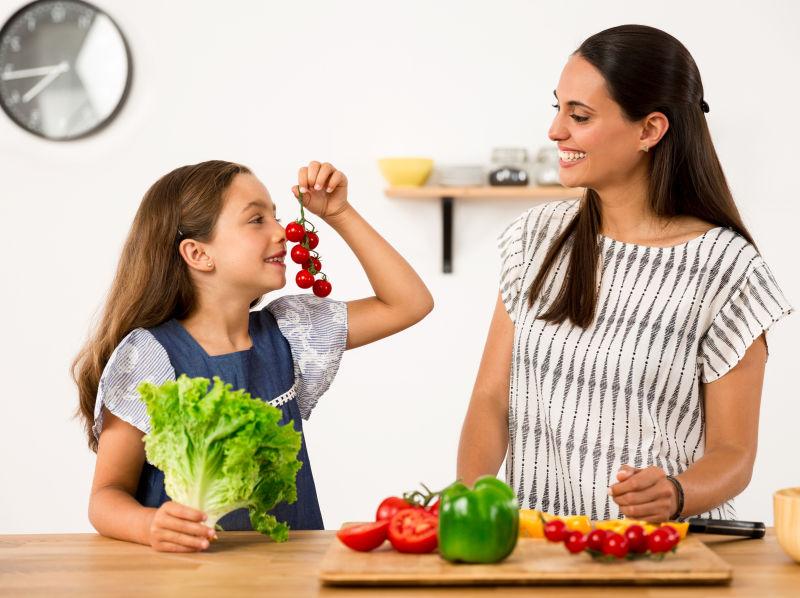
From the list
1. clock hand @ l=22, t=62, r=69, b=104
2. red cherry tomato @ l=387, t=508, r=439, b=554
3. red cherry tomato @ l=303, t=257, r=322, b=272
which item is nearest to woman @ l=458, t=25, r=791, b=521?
red cherry tomato @ l=303, t=257, r=322, b=272

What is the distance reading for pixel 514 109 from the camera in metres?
4.10

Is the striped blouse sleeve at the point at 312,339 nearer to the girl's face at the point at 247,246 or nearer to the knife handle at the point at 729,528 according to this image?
the girl's face at the point at 247,246

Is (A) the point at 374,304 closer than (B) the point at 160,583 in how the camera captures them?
No

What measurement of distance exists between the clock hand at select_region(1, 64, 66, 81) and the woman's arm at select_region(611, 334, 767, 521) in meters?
3.12

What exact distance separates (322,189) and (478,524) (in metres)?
0.93

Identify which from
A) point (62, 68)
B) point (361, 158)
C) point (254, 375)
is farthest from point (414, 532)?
point (62, 68)

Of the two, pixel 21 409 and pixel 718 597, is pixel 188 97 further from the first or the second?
pixel 718 597

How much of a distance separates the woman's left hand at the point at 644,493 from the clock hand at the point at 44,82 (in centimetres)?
325

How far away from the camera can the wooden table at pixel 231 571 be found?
4.43 feet

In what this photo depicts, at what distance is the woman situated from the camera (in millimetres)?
1906

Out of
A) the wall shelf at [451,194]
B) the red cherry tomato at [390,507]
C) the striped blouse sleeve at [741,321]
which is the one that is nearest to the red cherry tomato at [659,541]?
the red cherry tomato at [390,507]

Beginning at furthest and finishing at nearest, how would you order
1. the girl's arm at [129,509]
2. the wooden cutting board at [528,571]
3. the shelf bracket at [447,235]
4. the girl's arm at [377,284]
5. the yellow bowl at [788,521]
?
the shelf bracket at [447,235]
the girl's arm at [377,284]
the girl's arm at [129,509]
the yellow bowl at [788,521]
the wooden cutting board at [528,571]

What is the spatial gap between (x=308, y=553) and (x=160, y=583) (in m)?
0.25

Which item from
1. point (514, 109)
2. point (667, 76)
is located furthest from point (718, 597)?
point (514, 109)
